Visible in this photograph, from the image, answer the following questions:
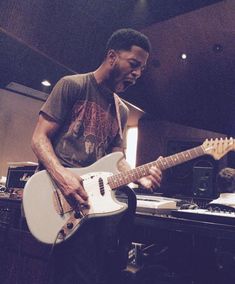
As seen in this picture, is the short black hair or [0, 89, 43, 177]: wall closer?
the short black hair

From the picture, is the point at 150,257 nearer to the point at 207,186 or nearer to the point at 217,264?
the point at 217,264

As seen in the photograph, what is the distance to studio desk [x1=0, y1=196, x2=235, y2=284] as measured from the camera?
1114 mm

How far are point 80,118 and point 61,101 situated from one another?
118 mm

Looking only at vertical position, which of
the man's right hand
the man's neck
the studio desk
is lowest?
the studio desk

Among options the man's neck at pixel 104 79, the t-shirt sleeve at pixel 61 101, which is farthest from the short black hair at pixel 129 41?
the t-shirt sleeve at pixel 61 101

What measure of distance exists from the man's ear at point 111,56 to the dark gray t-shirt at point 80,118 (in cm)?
13

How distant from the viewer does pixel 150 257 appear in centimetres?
157

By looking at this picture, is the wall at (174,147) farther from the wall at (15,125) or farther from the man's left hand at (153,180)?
the wall at (15,125)

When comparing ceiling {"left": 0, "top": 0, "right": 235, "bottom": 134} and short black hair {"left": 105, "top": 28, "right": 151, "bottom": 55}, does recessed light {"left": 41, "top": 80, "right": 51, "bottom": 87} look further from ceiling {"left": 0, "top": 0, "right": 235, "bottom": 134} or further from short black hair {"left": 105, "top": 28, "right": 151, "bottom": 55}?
short black hair {"left": 105, "top": 28, "right": 151, "bottom": 55}

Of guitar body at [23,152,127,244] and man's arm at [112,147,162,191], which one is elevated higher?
man's arm at [112,147,162,191]

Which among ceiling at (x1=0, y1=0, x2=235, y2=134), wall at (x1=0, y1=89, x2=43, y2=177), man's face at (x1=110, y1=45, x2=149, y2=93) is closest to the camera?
man's face at (x1=110, y1=45, x2=149, y2=93)

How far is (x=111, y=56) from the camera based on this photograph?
156 centimetres

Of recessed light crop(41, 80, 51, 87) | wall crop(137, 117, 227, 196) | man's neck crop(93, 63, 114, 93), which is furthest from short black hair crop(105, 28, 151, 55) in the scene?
recessed light crop(41, 80, 51, 87)

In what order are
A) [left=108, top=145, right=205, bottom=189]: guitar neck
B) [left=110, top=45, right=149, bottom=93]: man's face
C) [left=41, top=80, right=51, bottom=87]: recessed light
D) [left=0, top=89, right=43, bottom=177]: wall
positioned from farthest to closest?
[left=0, top=89, right=43, bottom=177]: wall < [left=41, top=80, right=51, bottom=87]: recessed light < [left=110, top=45, right=149, bottom=93]: man's face < [left=108, top=145, right=205, bottom=189]: guitar neck
